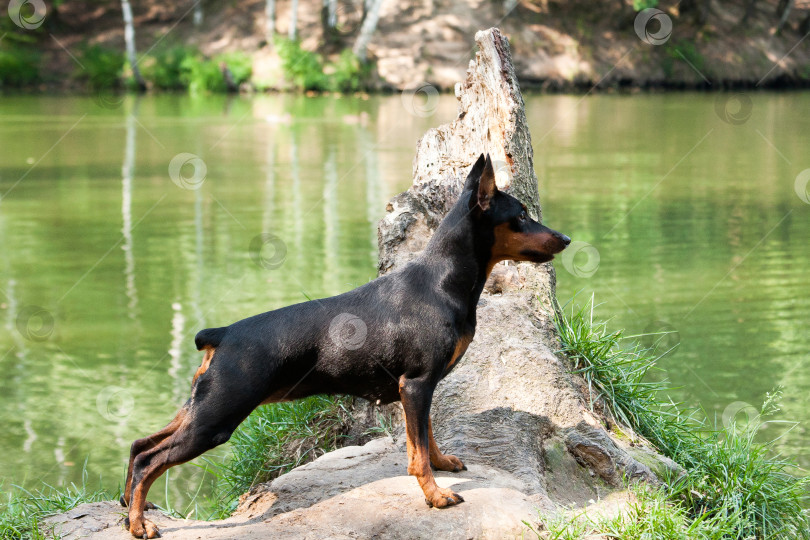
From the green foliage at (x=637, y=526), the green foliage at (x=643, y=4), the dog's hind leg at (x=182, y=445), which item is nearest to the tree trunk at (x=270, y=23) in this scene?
the green foliage at (x=643, y=4)

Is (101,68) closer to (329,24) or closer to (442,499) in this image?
(329,24)

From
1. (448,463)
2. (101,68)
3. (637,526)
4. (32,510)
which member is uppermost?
(101,68)

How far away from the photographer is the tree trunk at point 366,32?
37594 mm

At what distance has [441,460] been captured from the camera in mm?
4848

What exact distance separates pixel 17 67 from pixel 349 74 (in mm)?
13325

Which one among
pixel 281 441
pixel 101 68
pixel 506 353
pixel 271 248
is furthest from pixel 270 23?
pixel 506 353

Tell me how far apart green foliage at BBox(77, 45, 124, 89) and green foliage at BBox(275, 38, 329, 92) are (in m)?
6.50

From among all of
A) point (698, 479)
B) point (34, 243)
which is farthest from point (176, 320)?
point (698, 479)

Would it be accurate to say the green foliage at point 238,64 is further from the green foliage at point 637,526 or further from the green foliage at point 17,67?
the green foliage at point 637,526

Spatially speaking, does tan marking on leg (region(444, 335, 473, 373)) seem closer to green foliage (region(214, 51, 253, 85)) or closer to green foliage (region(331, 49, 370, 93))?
green foliage (region(331, 49, 370, 93))

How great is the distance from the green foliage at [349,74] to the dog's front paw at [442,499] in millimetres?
34305

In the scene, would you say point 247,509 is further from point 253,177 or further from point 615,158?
point 615,158

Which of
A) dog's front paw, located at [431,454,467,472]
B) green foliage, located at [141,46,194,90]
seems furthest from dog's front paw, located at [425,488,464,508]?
green foliage, located at [141,46,194,90]

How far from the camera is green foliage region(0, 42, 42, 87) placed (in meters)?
36.9
